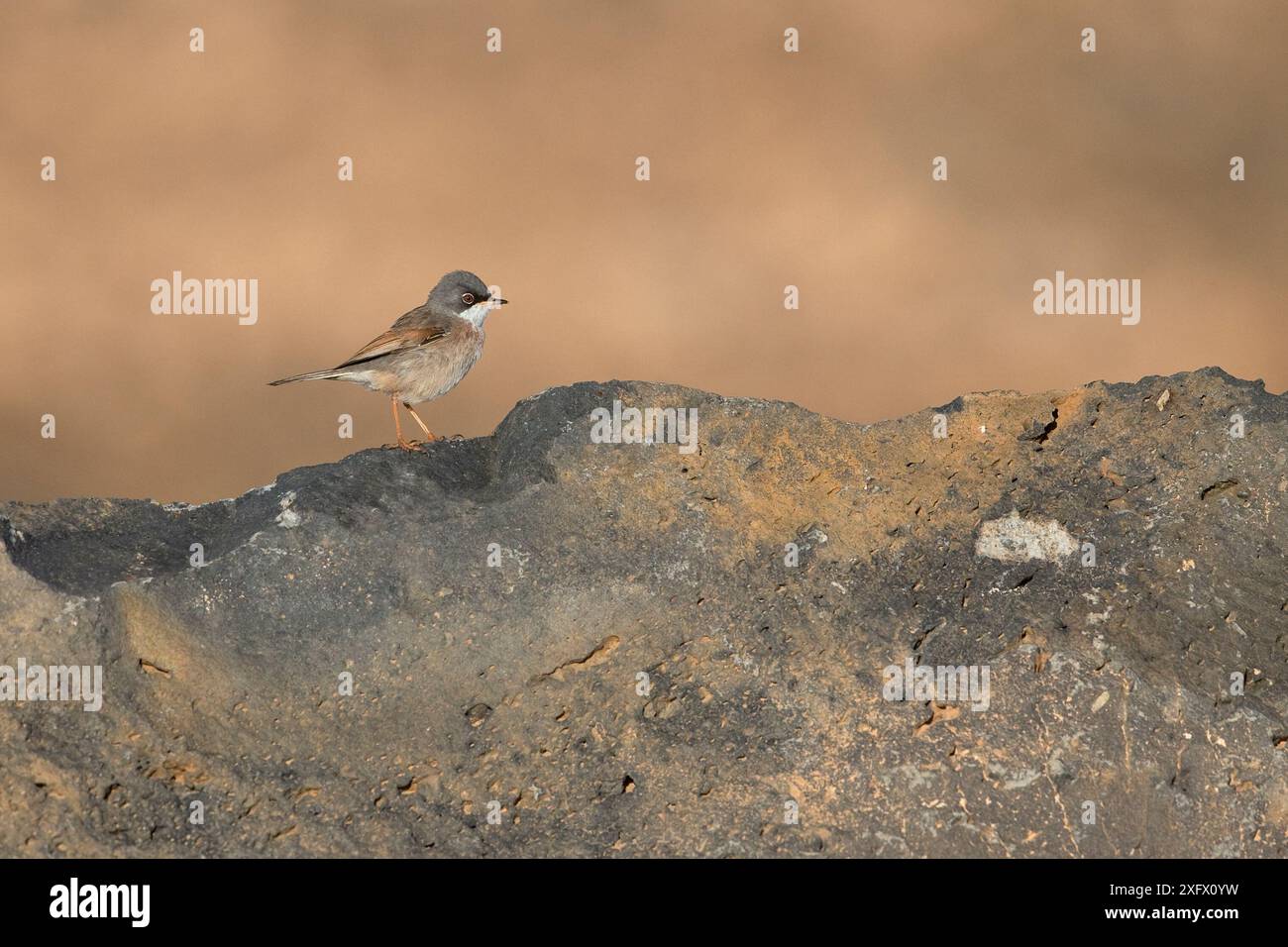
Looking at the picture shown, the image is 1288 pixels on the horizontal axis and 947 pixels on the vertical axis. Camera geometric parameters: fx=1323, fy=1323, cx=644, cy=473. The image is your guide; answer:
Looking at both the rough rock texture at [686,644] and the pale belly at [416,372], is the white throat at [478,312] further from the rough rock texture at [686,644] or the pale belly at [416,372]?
the rough rock texture at [686,644]

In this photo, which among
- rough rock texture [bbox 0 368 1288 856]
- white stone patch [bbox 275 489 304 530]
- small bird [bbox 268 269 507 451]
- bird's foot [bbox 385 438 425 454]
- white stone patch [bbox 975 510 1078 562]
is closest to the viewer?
rough rock texture [bbox 0 368 1288 856]

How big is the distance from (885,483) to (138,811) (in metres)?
3.46

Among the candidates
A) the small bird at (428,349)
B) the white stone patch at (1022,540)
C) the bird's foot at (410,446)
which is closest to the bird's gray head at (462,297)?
the small bird at (428,349)

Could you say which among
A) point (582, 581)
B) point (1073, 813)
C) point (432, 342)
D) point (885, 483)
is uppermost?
point (432, 342)

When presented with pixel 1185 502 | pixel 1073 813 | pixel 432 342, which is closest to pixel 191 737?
pixel 432 342

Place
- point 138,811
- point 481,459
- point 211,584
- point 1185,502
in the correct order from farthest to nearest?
point 481,459 → point 1185,502 → point 211,584 → point 138,811

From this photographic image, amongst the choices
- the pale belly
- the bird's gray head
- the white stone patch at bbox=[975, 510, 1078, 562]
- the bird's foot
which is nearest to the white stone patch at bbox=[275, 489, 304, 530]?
the bird's foot

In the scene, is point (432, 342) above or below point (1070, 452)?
above

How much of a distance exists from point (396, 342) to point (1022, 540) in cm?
323

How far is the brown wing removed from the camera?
264 inches

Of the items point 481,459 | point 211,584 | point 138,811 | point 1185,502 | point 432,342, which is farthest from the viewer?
point 432,342

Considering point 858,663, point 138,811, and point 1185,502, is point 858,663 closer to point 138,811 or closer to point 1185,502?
point 1185,502

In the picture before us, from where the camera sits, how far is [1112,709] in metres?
5.31

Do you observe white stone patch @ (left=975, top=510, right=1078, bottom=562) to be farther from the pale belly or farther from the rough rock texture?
the pale belly
